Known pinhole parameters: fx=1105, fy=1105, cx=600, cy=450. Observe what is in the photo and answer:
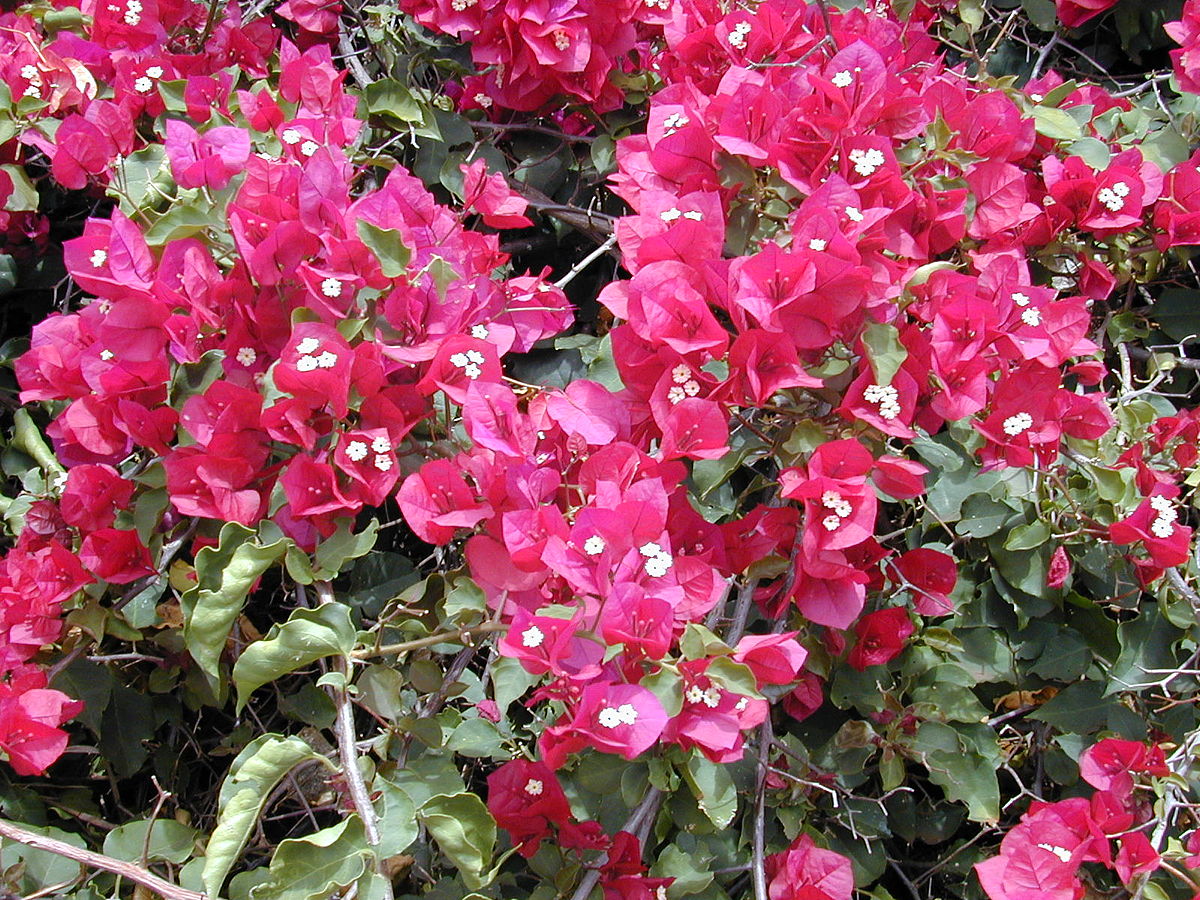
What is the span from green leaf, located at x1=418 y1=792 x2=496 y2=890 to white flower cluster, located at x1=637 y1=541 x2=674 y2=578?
233mm

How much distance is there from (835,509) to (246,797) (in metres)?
0.53

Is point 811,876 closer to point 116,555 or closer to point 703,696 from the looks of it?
point 703,696

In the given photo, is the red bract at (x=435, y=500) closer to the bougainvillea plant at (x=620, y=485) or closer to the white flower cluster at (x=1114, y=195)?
the bougainvillea plant at (x=620, y=485)

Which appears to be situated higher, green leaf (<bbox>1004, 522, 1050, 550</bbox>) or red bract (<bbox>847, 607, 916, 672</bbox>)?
green leaf (<bbox>1004, 522, 1050, 550</bbox>)

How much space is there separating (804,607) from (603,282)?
2.51 ft

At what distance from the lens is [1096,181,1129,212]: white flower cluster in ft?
4.22

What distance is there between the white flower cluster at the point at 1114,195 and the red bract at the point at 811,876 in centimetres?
80

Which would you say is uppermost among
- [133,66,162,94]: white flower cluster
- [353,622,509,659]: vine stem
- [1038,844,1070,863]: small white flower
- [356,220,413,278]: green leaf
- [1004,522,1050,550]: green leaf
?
[133,66,162,94]: white flower cluster

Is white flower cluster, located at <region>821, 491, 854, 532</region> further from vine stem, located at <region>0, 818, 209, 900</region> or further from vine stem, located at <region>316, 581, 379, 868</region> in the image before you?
vine stem, located at <region>0, 818, 209, 900</region>

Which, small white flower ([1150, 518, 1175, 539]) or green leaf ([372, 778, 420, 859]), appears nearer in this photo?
green leaf ([372, 778, 420, 859])

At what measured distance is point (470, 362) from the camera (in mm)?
1035

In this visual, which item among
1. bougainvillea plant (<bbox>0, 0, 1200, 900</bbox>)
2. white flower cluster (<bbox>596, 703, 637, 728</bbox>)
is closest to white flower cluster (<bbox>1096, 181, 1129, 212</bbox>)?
bougainvillea plant (<bbox>0, 0, 1200, 900</bbox>)

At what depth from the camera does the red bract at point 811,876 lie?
3.53ft

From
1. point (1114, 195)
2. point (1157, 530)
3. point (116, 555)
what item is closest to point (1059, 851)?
point (1157, 530)
